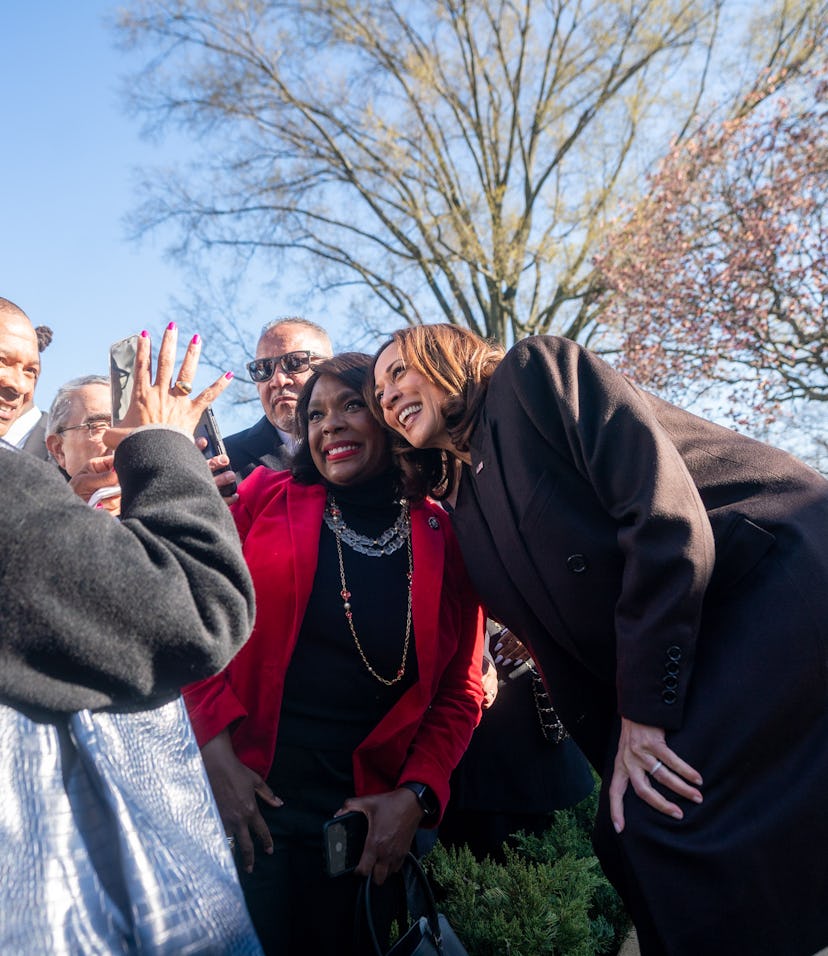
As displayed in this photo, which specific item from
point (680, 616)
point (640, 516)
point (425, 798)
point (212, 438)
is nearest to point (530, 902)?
point (425, 798)

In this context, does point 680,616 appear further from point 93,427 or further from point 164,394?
point 93,427

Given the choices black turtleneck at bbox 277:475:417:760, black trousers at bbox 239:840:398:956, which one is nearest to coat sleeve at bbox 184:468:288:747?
black turtleneck at bbox 277:475:417:760

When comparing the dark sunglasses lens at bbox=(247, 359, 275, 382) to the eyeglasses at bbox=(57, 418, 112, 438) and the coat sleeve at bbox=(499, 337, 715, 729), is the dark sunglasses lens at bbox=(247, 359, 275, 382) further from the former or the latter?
the coat sleeve at bbox=(499, 337, 715, 729)

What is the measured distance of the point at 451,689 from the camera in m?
2.70

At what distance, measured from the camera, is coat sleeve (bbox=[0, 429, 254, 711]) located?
1.14 m

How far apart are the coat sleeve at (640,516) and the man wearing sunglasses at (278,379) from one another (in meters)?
2.49

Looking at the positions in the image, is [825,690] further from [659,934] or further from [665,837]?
[659,934]

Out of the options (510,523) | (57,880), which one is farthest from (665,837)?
(57,880)

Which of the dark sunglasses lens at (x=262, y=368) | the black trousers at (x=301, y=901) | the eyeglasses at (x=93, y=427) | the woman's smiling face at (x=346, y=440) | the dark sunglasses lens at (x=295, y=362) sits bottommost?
the black trousers at (x=301, y=901)

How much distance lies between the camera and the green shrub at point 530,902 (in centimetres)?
267

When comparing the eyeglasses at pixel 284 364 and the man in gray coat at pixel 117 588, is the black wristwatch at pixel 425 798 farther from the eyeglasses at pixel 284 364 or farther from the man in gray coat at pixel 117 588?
the eyeglasses at pixel 284 364

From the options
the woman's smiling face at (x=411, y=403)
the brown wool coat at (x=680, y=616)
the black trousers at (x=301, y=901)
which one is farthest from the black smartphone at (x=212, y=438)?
the black trousers at (x=301, y=901)

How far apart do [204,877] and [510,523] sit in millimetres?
1219

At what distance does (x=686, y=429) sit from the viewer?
2246mm
